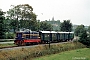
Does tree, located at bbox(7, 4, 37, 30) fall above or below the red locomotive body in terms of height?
above

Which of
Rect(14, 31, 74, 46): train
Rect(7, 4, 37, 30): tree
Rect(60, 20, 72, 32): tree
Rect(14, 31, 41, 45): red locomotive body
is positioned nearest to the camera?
Rect(14, 31, 41, 45): red locomotive body

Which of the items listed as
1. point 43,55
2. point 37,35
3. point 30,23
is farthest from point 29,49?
→ point 30,23

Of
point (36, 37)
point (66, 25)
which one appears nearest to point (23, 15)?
point (36, 37)

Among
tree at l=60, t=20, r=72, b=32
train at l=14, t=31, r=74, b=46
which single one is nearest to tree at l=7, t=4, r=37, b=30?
train at l=14, t=31, r=74, b=46

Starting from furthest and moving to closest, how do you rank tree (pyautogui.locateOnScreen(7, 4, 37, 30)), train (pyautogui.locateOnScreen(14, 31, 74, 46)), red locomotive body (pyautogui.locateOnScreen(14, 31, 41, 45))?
tree (pyautogui.locateOnScreen(7, 4, 37, 30)) → train (pyautogui.locateOnScreen(14, 31, 74, 46)) → red locomotive body (pyautogui.locateOnScreen(14, 31, 41, 45))

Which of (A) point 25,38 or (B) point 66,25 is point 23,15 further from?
(B) point 66,25

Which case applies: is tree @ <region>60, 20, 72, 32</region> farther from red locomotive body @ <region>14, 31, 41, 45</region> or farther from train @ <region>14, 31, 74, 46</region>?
red locomotive body @ <region>14, 31, 41, 45</region>

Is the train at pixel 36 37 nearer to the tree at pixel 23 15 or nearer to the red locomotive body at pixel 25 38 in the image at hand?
the red locomotive body at pixel 25 38

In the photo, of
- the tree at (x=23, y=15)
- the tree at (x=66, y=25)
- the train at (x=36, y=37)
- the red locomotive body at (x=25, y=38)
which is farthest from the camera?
the tree at (x=66, y=25)

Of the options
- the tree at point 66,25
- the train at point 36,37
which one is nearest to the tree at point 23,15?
the train at point 36,37

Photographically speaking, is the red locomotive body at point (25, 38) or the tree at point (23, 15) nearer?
the red locomotive body at point (25, 38)

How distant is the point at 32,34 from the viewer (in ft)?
145

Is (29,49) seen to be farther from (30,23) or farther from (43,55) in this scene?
(30,23)

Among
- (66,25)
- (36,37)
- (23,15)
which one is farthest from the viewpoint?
(66,25)
